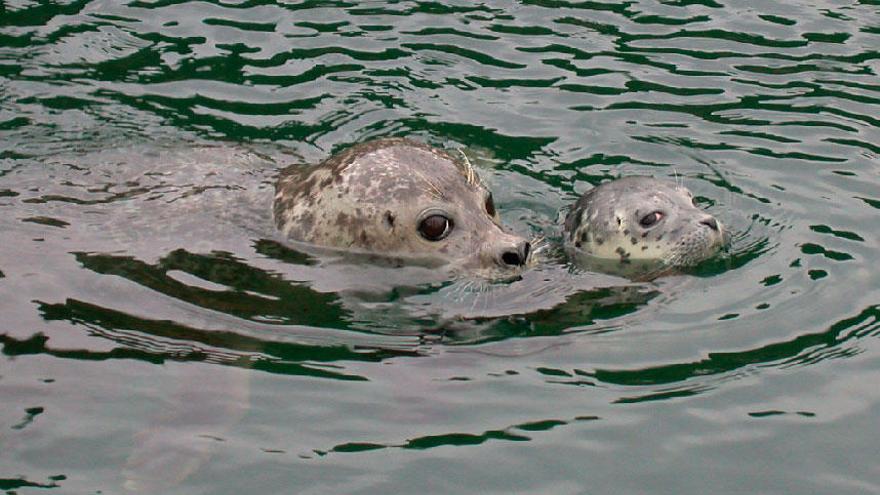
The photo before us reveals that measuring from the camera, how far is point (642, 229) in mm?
7961

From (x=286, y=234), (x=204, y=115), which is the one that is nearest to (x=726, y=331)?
(x=286, y=234)

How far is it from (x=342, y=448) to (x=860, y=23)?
7211 mm

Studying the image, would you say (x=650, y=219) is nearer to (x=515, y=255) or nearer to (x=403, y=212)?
(x=515, y=255)

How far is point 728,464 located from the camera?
5.48 metres

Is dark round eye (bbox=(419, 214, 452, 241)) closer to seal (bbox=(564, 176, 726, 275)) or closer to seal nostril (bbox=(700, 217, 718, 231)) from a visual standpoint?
seal (bbox=(564, 176, 726, 275))

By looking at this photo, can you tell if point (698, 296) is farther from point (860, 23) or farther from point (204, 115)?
point (860, 23)

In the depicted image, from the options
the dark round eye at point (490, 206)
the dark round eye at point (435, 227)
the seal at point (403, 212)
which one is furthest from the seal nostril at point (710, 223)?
the dark round eye at point (435, 227)

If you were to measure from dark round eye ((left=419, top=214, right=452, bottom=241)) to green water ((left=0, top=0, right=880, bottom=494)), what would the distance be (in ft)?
0.91

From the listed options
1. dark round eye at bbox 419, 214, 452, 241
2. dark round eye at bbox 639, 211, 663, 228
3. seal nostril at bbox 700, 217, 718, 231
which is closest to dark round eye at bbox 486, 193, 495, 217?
dark round eye at bbox 419, 214, 452, 241

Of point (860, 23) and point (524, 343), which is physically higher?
point (860, 23)

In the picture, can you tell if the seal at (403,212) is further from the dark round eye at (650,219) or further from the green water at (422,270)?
the dark round eye at (650,219)

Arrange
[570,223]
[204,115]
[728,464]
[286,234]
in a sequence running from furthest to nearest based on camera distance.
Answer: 1. [204,115]
2. [570,223]
3. [286,234]
4. [728,464]

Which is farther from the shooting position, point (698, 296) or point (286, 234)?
point (286, 234)

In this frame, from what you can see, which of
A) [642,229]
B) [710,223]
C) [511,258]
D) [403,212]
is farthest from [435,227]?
[710,223]
